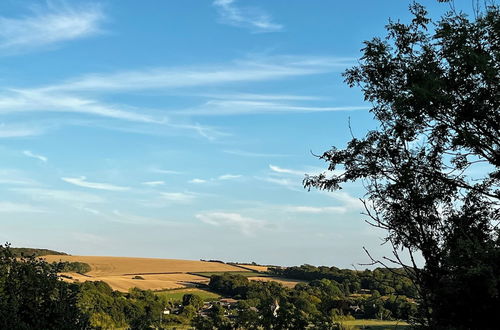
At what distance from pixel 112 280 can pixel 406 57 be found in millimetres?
77131

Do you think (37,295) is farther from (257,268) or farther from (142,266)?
(142,266)

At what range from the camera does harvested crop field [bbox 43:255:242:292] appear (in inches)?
3351

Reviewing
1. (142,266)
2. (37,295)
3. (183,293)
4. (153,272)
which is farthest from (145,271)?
(37,295)

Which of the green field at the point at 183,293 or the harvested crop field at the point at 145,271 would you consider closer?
the green field at the point at 183,293

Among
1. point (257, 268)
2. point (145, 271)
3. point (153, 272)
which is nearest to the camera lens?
point (153, 272)

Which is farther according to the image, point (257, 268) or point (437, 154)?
point (257, 268)

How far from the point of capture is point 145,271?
106750mm

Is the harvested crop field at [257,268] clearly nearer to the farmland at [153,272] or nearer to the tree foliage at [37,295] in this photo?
the farmland at [153,272]

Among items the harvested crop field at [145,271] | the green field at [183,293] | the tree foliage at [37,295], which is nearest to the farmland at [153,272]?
the harvested crop field at [145,271]

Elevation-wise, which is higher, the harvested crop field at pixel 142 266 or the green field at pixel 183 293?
the harvested crop field at pixel 142 266

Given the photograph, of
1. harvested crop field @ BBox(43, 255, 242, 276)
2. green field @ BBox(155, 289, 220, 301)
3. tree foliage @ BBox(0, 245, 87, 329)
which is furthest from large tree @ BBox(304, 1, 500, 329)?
harvested crop field @ BBox(43, 255, 242, 276)

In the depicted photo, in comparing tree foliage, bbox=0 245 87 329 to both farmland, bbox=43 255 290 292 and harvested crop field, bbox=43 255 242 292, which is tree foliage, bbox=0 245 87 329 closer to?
harvested crop field, bbox=43 255 242 292

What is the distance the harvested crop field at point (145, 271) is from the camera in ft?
279

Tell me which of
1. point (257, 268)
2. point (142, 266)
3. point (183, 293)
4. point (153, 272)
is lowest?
point (183, 293)
